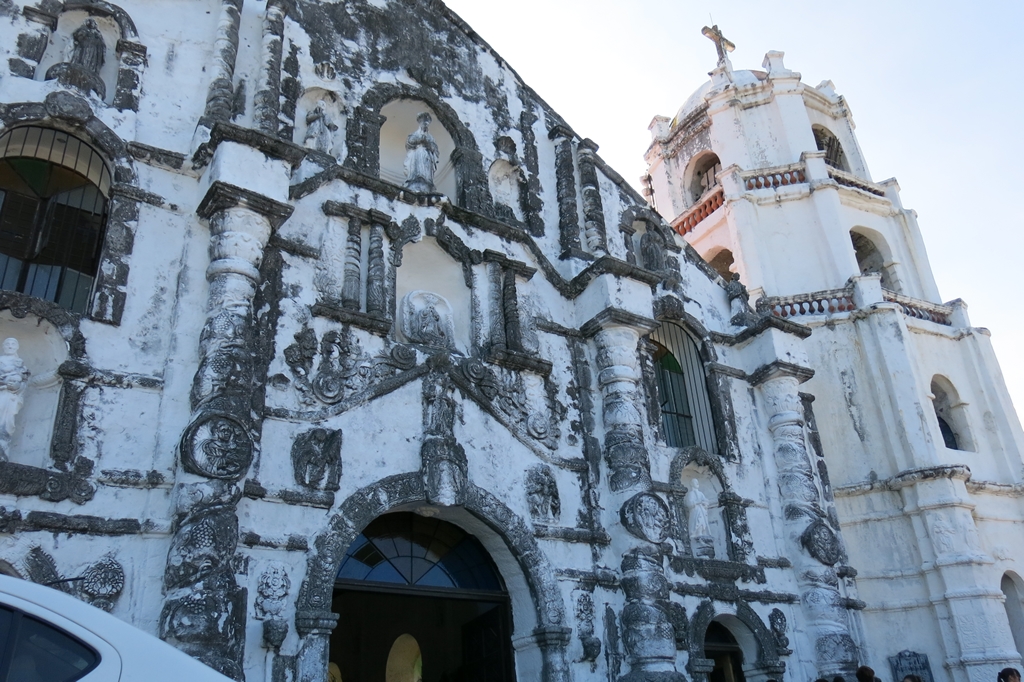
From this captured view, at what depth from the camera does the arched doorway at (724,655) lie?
1119 centimetres

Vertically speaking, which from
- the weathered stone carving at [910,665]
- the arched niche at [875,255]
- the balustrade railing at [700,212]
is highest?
the balustrade railing at [700,212]

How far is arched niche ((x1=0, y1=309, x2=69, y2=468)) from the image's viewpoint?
24.0ft

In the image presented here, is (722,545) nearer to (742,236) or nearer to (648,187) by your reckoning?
(742,236)

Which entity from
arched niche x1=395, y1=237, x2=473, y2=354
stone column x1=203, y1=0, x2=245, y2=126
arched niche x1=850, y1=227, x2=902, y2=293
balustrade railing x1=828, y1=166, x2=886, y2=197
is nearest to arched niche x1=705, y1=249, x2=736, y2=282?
arched niche x1=850, y1=227, x2=902, y2=293

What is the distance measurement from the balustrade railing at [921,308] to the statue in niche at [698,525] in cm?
788

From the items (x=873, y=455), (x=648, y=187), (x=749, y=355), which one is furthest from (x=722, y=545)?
(x=648, y=187)

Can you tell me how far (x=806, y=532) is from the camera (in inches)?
470

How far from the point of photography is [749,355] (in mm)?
13602

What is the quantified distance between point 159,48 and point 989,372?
15939mm

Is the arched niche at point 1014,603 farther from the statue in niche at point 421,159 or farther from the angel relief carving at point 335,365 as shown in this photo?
the statue in niche at point 421,159

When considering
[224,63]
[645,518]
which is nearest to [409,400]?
[645,518]

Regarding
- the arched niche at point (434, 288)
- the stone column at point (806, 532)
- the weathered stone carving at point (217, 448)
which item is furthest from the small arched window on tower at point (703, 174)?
the weathered stone carving at point (217, 448)

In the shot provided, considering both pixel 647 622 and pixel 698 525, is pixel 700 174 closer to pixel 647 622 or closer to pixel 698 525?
pixel 698 525

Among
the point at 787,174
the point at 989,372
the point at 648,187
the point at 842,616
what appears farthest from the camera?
the point at 648,187
